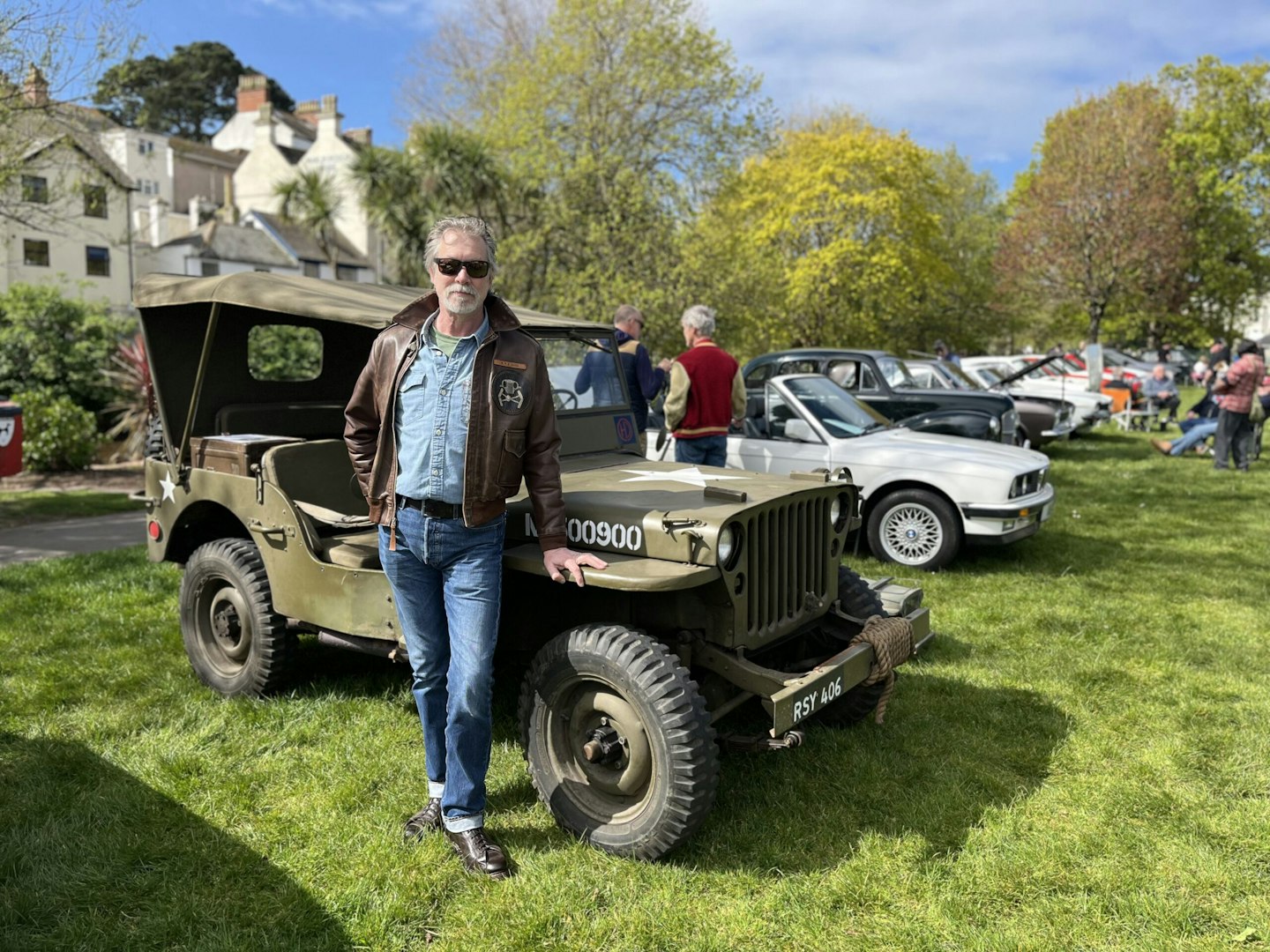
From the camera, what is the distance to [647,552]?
145 inches

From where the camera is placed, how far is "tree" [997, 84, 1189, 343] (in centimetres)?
3388

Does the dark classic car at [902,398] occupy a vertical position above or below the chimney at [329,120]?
below

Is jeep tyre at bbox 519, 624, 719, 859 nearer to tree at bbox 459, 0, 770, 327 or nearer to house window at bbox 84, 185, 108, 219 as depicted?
house window at bbox 84, 185, 108, 219

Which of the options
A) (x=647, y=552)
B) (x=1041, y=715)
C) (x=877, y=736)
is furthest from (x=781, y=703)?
(x=1041, y=715)

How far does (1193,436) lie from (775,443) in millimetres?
10344

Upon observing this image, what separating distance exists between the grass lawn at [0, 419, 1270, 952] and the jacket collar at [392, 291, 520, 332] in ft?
6.38

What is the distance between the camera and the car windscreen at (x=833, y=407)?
849cm

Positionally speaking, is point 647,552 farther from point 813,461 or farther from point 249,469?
point 813,461

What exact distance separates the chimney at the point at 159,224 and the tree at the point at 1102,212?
121 feet

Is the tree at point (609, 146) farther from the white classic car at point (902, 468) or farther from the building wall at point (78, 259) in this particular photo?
the white classic car at point (902, 468)

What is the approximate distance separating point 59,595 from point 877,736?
18.5ft

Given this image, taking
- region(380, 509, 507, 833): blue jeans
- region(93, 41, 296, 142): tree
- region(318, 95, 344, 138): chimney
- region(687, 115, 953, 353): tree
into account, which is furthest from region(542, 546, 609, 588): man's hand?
region(93, 41, 296, 142): tree

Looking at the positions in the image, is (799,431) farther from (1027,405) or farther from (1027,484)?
(1027,405)

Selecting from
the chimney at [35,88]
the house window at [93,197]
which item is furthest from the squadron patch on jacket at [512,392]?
the house window at [93,197]
